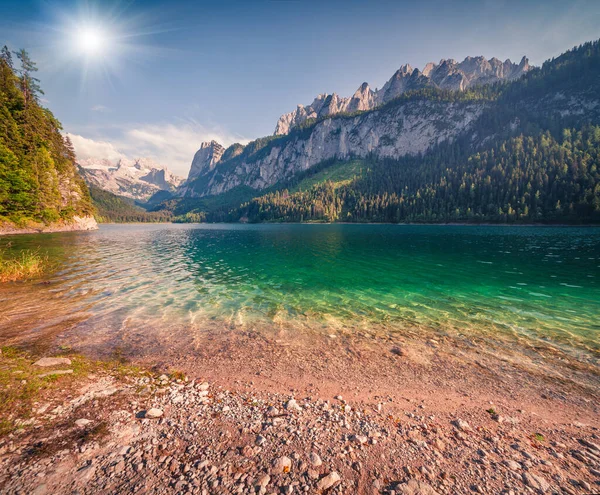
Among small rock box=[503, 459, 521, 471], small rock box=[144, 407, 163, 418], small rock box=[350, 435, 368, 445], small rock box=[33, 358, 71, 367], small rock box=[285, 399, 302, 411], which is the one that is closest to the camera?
small rock box=[503, 459, 521, 471]

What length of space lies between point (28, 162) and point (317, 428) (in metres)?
101

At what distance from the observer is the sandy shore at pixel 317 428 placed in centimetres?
489

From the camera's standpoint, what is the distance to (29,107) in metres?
78.8

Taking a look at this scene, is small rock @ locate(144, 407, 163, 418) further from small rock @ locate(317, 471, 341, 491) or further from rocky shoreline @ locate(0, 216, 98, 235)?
rocky shoreline @ locate(0, 216, 98, 235)

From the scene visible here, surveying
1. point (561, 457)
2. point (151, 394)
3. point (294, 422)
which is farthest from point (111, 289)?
point (561, 457)

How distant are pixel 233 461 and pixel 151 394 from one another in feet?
14.5

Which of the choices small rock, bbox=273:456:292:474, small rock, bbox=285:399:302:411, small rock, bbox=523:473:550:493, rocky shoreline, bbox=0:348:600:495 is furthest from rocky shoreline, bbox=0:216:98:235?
small rock, bbox=523:473:550:493

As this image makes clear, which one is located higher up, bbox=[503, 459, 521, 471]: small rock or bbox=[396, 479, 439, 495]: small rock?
bbox=[396, 479, 439, 495]: small rock

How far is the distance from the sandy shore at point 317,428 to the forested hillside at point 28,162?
76.3 m

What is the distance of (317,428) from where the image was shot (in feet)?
21.6

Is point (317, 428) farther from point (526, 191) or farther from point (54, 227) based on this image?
point (526, 191)

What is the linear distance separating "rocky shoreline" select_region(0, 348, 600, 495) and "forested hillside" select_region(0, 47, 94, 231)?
7712 centimetres

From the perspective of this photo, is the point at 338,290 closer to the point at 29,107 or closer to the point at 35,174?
the point at 35,174

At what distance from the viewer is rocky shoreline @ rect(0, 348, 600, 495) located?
15.8ft
